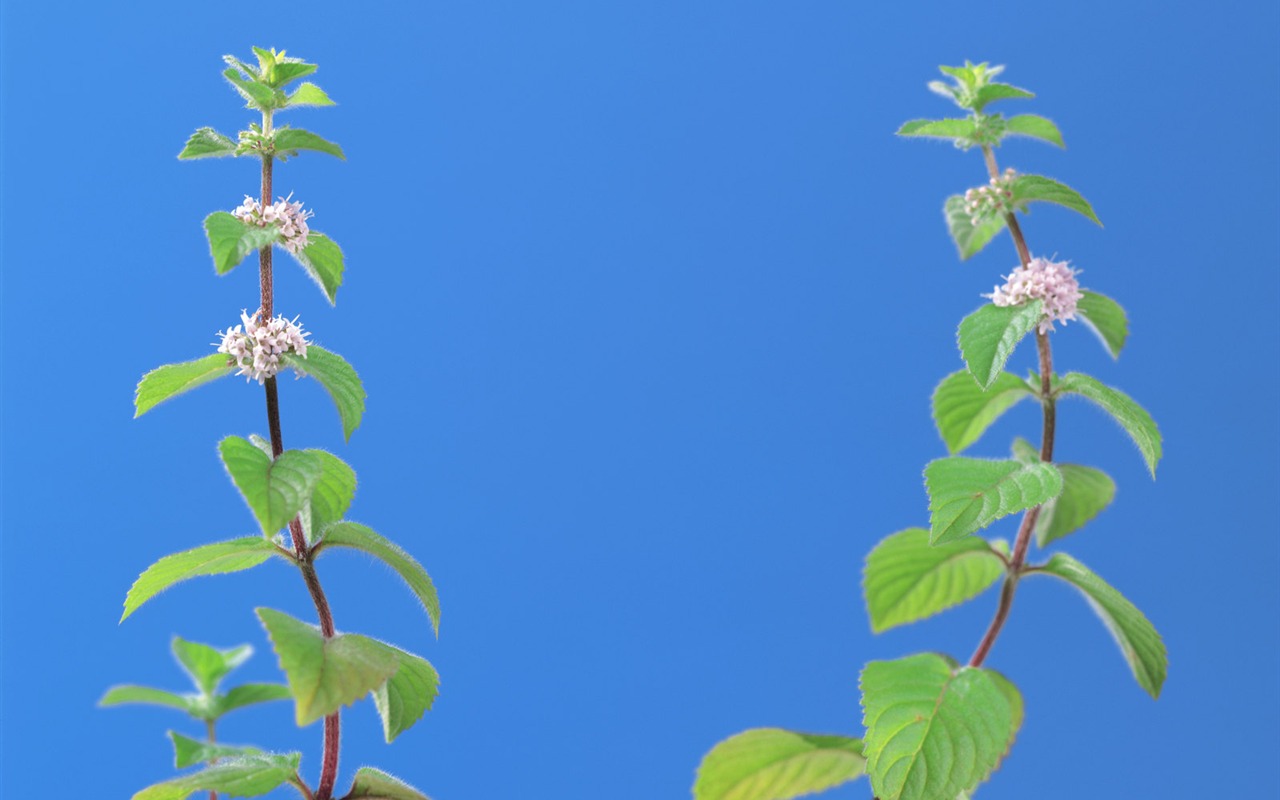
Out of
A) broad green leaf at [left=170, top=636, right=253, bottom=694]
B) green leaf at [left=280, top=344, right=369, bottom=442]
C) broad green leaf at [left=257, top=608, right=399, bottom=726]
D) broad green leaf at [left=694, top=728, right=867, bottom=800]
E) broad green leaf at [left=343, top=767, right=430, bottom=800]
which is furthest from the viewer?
broad green leaf at [left=170, top=636, right=253, bottom=694]

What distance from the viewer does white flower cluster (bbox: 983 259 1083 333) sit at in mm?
1447

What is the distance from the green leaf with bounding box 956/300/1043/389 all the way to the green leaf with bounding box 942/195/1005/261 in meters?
0.18

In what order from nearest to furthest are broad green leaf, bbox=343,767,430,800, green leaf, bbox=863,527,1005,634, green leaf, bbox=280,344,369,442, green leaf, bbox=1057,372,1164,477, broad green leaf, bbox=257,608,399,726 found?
broad green leaf, bbox=257,608,399,726, green leaf, bbox=280,344,369,442, broad green leaf, bbox=343,767,430,800, green leaf, bbox=1057,372,1164,477, green leaf, bbox=863,527,1005,634

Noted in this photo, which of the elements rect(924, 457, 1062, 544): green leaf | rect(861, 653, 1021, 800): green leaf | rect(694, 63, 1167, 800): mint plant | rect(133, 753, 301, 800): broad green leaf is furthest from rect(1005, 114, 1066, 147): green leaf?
rect(133, 753, 301, 800): broad green leaf

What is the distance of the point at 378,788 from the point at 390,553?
0.27 m

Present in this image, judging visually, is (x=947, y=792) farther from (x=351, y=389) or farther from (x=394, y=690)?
(x=351, y=389)

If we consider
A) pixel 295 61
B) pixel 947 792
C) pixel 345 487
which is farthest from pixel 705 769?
pixel 295 61

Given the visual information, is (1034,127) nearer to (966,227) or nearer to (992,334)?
(966,227)

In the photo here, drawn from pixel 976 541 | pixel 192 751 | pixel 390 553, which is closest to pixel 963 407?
pixel 976 541

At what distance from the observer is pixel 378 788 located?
4.27 ft

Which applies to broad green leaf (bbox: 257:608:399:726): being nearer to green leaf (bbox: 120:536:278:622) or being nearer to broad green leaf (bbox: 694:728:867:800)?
green leaf (bbox: 120:536:278:622)

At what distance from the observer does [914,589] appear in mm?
1634

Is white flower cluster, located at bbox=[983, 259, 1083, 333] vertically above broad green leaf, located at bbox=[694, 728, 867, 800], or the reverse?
white flower cluster, located at bbox=[983, 259, 1083, 333]

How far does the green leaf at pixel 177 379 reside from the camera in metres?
1.20
